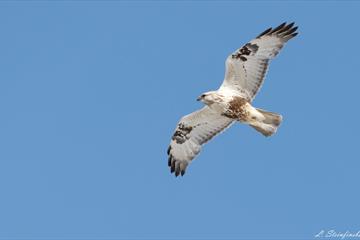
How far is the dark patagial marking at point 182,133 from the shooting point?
643 inches

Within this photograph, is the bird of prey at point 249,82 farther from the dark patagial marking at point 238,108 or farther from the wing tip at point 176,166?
the wing tip at point 176,166

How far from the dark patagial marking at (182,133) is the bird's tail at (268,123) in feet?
6.21

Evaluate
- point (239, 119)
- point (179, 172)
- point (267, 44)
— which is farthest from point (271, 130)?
point (179, 172)

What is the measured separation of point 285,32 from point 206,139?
2.79m

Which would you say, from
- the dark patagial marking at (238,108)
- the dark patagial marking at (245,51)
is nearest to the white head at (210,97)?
the dark patagial marking at (238,108)

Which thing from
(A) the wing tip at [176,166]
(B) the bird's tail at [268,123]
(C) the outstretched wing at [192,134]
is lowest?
(B) the bird's tail at [268,123]

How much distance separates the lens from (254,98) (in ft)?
49.8

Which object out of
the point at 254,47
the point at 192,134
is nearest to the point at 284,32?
the point at 254,47

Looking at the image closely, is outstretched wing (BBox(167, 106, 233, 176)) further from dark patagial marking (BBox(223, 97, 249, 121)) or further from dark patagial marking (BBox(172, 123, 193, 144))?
dark patagial marking (BBox(223, 97, 249, 121))

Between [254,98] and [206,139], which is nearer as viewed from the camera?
[254,98]

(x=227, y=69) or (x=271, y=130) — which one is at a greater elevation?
(x=227, y=69)

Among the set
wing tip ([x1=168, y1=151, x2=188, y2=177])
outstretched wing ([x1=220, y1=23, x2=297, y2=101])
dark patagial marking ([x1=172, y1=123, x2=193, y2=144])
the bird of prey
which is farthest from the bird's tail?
wing tip ([x1=168, y1=151, x2=188, y2=177])

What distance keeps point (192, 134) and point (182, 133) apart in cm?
22

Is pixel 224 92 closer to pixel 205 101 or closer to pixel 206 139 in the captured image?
pixel 205 101
